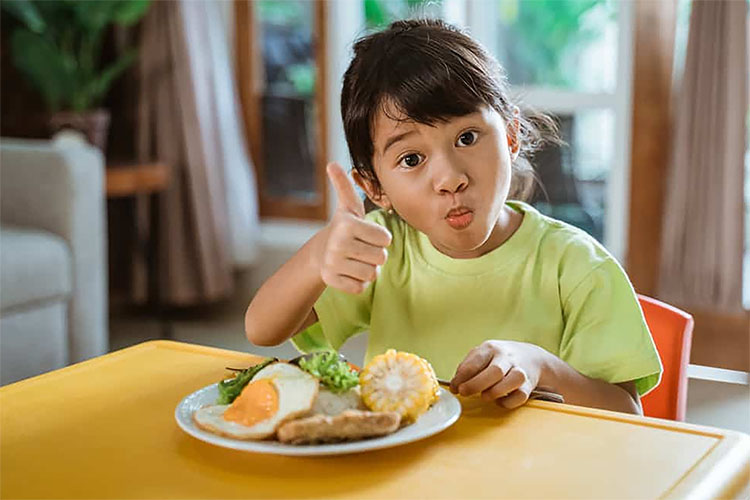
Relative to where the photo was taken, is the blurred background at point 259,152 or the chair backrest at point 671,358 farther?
the blurred background at point 259,152

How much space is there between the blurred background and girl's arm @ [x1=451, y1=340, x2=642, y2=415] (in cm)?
145

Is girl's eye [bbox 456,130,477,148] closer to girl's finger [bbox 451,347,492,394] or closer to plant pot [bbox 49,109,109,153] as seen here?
girl's finger [bbox 451,347,492,394]

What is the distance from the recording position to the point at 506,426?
40.4 inches

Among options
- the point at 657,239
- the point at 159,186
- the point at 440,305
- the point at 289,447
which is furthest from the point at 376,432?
the point at 159,186

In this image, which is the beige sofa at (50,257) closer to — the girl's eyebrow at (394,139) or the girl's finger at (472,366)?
the girl's eyebrow at (394,139)

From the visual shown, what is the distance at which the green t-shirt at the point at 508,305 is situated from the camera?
1.29m

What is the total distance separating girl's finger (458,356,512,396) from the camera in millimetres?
1078

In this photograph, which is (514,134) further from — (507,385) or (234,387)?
(234,387)

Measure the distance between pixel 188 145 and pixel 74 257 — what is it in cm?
94

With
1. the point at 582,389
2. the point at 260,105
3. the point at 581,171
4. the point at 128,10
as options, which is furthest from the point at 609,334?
the point at 260,105

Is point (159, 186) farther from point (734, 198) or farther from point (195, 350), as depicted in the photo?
point (195, 350)

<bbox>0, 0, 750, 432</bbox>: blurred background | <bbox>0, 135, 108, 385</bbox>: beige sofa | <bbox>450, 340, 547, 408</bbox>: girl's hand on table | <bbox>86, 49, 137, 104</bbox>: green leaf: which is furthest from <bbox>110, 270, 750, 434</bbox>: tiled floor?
<bbox>450, 340, 547, 408</bbox>: girl's hand on table

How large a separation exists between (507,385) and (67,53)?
10.2ft

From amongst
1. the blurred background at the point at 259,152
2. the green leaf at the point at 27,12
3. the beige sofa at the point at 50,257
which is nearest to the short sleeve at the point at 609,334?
the blurred background at the point at 259,152
